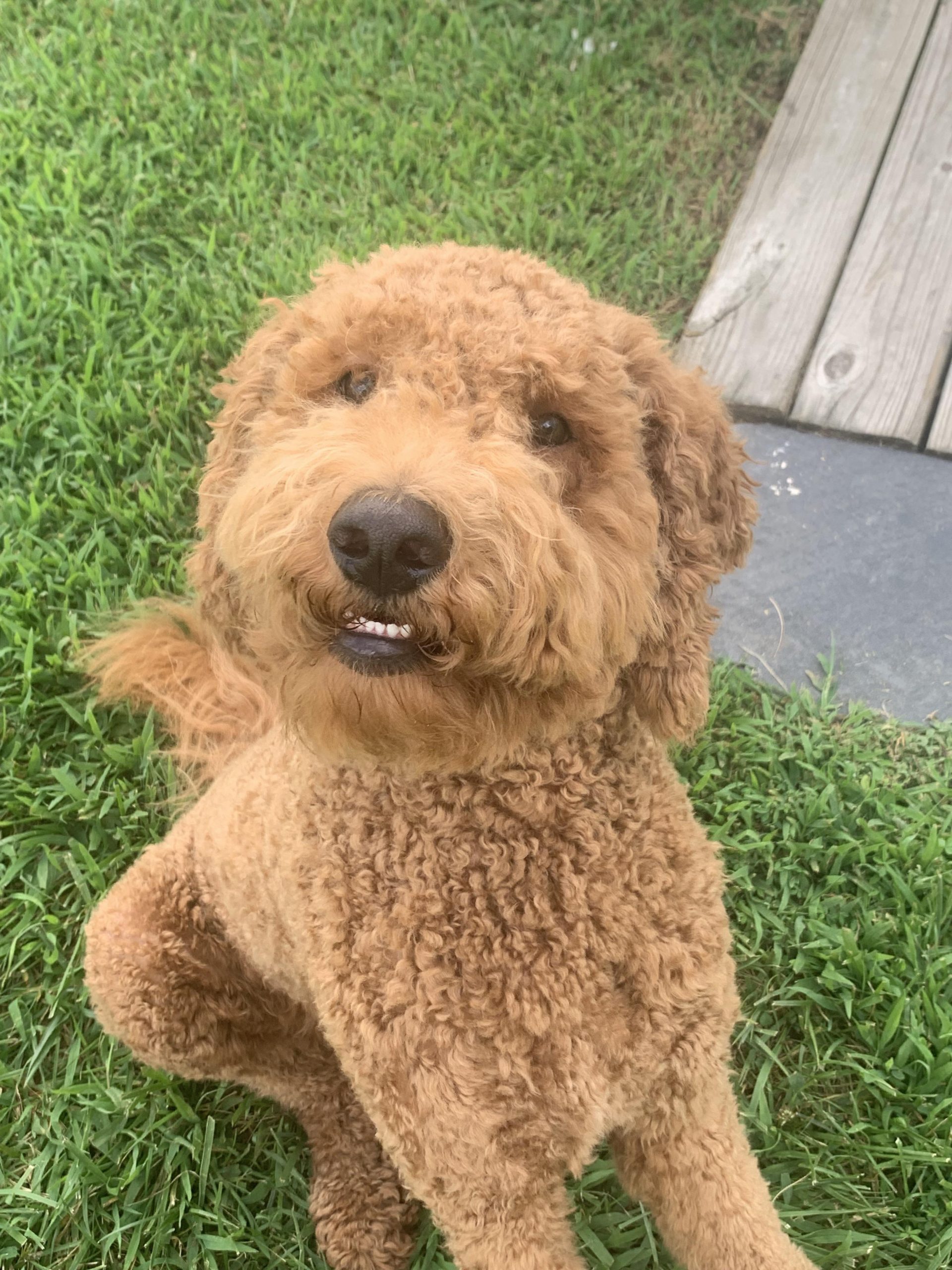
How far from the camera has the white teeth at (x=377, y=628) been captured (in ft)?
3.75

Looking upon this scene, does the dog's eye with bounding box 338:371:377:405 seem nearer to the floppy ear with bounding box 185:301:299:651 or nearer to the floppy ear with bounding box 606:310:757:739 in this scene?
the floppy ear with bounding box 185:301:299:651

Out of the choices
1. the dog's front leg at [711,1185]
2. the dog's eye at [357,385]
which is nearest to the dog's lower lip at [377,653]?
the dog's eye at [357,385]

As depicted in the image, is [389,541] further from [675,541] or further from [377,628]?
[675,541]

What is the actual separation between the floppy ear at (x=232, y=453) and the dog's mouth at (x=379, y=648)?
403 millimetres

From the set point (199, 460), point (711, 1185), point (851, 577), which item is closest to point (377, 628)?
point (711, 1185)

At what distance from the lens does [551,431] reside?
134cm

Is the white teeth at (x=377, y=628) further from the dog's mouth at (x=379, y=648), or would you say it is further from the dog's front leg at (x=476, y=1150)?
the dog's front leg at (x=476, y=1150)

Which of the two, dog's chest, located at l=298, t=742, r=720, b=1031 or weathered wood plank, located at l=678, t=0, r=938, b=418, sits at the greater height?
weathered wood plank, located at l=678, t=0, r=938, b=418

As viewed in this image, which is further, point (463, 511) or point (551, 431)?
point (551, 431)

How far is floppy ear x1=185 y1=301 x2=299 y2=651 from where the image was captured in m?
1.53

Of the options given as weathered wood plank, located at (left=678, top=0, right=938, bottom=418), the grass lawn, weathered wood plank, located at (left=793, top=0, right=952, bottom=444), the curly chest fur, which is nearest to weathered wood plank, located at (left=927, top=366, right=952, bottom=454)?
weathered wood plank, located at (left=793, top=0, right=952, bottom=444)

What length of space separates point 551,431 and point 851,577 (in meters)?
1.52

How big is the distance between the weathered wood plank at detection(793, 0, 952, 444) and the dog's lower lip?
205 cm

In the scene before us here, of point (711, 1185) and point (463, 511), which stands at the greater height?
point (463, 511)
